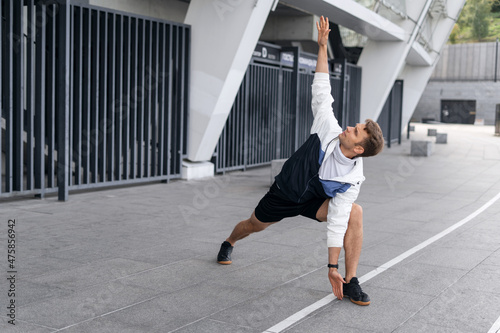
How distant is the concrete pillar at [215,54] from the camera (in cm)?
1215

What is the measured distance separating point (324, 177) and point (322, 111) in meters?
0.56

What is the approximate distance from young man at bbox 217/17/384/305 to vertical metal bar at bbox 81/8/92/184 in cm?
557

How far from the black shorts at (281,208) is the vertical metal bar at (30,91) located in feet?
16.3

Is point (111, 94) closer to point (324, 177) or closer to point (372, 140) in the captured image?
point (324, 177)

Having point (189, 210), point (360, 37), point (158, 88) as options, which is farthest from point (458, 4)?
point (189, 210)

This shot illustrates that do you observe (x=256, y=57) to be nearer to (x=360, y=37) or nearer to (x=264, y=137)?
(x=264, y=137)

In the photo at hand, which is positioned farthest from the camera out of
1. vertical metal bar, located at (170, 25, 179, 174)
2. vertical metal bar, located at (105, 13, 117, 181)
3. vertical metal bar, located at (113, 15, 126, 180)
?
vertical metal bar, located at (170, 25, 179, 174)

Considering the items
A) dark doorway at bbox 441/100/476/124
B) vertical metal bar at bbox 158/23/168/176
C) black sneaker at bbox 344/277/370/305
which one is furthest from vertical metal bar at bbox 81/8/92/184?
dark doorway at bbox 441/100/476/124

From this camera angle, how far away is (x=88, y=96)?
32.7 feet

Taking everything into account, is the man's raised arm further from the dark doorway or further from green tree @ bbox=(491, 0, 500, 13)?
green tree @ bbox=(491, 0, 500, 13)

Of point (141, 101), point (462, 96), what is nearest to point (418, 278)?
point (141, 101)

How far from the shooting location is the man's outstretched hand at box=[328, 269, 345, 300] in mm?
4707

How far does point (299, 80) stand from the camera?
17031mm

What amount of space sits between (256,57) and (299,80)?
2744 millimetres
